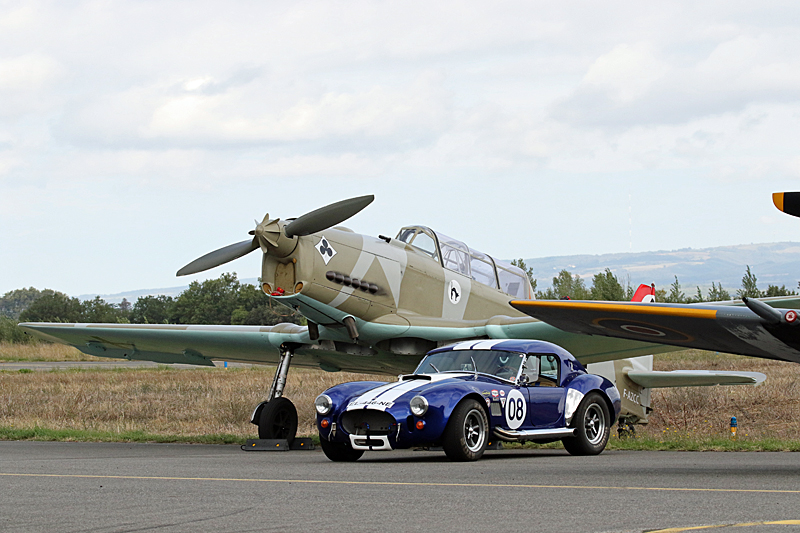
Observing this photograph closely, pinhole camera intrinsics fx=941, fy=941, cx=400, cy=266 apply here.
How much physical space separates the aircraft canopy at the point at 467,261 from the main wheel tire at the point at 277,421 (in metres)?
3.50

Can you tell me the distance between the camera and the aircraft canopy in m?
16.4

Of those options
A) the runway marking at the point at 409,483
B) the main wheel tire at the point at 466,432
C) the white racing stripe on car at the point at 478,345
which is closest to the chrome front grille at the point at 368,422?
the main wheel tire at the point at 466,432

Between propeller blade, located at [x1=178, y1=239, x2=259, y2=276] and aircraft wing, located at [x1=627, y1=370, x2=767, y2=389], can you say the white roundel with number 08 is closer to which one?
aircraft wing, located at [x1=627, y1=370, x2=767, y2=389]

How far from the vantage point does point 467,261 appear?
55.9 feet

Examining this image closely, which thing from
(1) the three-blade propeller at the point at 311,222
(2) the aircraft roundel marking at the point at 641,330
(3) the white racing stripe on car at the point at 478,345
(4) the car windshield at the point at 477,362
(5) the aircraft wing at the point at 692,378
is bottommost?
(5) the aircraft wing at the point at 692,378

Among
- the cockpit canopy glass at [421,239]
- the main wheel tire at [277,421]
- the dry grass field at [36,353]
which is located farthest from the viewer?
the dry grass field at [36,353]

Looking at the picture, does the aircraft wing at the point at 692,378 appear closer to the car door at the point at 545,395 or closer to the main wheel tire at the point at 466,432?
the car door at the point at 545,395

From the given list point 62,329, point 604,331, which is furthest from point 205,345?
point 604,331

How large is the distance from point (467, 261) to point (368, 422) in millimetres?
7340

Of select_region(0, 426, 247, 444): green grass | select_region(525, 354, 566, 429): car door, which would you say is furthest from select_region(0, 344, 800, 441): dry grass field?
select_region(525, 354, 566, 429): car door

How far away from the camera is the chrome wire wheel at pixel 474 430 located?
32.8 ft

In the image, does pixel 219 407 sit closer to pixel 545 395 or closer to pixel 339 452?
pixel 339 452

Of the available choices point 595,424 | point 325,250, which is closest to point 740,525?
point 595,424

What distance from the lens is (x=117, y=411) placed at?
2217 cm
